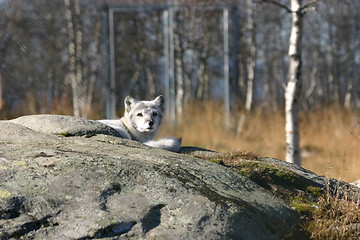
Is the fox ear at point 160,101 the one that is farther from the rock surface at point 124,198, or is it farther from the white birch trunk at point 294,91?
the rock surface at point 124,198

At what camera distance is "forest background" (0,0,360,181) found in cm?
1205

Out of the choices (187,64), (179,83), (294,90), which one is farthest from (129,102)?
(187,64)

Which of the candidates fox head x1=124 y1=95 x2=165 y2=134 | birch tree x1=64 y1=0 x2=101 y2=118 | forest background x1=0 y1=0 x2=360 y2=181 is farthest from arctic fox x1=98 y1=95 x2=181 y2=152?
birch tree x1=64 y1=0 x2=101 y2=118

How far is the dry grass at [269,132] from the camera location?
35.4 ft

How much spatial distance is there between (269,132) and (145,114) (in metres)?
5.89

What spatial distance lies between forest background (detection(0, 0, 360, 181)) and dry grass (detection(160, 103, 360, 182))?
0.03 m

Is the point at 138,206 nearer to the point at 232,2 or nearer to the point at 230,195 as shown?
the point at 230,195

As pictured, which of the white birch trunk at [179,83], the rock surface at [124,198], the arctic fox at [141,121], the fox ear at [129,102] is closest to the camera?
the rock surface at [124,198]

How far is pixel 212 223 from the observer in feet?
11.0

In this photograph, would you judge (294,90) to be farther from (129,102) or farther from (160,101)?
(129,102)

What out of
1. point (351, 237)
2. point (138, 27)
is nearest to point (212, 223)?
point (351, 237)

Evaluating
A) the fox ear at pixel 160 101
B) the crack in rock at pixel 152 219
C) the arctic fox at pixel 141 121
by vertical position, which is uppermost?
the fox ear at pixel 160 101

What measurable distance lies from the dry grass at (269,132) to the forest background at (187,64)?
35 mm

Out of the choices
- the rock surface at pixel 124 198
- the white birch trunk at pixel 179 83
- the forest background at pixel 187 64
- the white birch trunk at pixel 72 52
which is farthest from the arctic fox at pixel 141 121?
the white birch trunk at pixel 72 52
